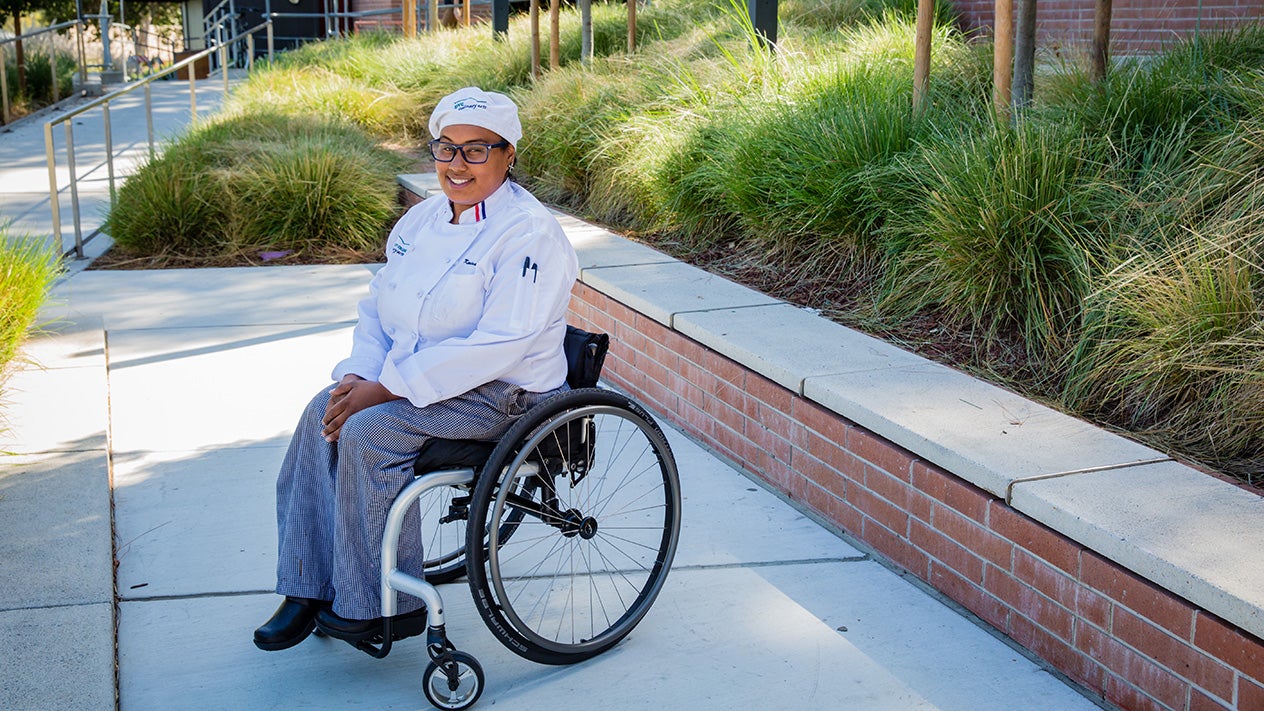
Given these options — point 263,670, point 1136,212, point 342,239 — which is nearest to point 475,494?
point 263,670

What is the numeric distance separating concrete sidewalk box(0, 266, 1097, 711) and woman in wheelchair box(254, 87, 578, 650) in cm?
29

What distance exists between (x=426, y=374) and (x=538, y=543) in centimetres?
118

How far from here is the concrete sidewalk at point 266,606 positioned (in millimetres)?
3090

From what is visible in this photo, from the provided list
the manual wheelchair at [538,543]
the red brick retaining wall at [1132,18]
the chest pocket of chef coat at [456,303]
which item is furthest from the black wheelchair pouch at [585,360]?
the red brick retaining wall at [1132,18]

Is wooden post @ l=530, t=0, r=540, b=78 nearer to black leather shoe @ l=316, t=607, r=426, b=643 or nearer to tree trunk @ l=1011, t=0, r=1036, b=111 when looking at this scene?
tree trunk @ l=1011, t=0, r=1036, b=111

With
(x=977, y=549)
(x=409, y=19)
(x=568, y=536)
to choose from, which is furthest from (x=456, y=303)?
(x=409, y=19)

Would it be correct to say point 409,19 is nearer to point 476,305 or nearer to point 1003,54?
point 1003,54

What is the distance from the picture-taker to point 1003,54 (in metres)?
5.47

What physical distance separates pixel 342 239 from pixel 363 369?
18.6 feet

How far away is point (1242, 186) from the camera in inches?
168

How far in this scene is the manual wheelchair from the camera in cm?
293

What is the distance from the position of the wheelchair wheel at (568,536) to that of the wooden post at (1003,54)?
2.40 meters

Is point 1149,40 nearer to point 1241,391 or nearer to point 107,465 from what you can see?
point 1241,391

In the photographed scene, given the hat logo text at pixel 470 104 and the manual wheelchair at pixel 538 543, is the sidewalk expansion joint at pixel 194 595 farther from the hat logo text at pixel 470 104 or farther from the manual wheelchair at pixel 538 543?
the hat logo text at pixel 470 104
